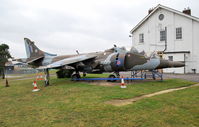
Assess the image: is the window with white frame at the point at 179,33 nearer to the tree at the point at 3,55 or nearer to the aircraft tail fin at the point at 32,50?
the aircraft tail fin at the point at 32,50

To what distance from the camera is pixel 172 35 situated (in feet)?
73.5

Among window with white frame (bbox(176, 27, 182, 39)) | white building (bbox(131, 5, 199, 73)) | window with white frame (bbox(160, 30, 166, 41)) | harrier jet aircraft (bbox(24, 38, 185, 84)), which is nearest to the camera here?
harrier jet aircraft (bbox(24, 38, 185, 84))

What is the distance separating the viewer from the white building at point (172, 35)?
20672 millimetres

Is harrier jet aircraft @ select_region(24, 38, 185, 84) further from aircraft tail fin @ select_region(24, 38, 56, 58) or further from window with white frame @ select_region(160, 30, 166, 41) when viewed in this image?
window with white frame @ select_region(160, 30, 166, 41)

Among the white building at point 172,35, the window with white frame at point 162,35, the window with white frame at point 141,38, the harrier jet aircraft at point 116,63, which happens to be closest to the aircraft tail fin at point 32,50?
the harrier jet aircraft at point 116,63

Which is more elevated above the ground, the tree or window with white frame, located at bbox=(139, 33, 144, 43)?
window with white frame, located at bbox=(139, 33, 144, 43)

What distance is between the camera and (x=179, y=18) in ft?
72.1

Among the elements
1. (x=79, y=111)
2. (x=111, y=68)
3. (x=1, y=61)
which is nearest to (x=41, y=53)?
(x=111, y=68)

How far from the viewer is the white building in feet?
67.8

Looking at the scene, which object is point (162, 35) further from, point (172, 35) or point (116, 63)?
point (116, 63)

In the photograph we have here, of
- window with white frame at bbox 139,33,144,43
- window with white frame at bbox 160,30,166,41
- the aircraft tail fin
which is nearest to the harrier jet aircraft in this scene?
the aircraft tail fin

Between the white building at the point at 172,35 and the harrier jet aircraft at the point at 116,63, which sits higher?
the white building at the point at 172,35

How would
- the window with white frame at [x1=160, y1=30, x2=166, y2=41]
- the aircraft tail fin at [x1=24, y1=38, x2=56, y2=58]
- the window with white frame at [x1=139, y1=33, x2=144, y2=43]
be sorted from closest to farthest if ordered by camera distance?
1. the aircraft tail fin at [x1=24, y1=38, x2=56, y2=58]
2. the window with white frame at [x1=160, y1=30, x2=166, y2=41]
3. the window with white frame at [x1=139, y1=33, x2=144, y2=43]

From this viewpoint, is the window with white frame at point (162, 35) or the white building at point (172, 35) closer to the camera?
the white building at point (172, 35)
